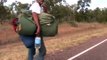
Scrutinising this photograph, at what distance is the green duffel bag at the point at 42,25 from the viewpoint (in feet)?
26.8

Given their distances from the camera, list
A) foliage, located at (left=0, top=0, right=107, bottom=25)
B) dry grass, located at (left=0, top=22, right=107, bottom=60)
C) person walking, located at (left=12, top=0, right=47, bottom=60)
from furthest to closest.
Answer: foliage, located at (left=0, top=0, right=107, bottom=25) < dry grass, located at (left=0, top=22, right=107, bottom=60) < person walking, located at (left=12, top=0, right=47, bottom=60)

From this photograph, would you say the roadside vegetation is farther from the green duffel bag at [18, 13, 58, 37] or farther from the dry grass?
the green duffel bag at [18, 13, 58, 37]

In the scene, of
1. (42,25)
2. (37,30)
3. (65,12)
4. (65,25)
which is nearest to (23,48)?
(42,25)

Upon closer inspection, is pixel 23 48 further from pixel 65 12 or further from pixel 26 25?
pixel 65 12

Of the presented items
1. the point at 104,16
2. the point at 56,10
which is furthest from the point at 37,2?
the point at 104,16

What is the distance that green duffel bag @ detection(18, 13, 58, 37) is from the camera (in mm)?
8164

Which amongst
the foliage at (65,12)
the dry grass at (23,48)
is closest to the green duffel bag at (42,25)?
the dry grass at (23,48)

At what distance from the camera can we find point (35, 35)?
836 centimetres

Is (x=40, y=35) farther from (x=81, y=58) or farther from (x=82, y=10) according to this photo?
(x=82, y=10)

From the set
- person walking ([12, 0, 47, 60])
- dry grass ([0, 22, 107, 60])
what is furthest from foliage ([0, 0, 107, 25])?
person walking ([12, 0, 47, 60])

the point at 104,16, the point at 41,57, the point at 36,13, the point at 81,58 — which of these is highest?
the point at 36,13

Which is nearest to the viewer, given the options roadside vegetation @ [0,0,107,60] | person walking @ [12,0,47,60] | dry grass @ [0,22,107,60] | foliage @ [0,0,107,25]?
person walking @ [12,0,47,60]

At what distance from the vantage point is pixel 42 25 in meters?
8.30

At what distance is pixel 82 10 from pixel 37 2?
78821 mm
